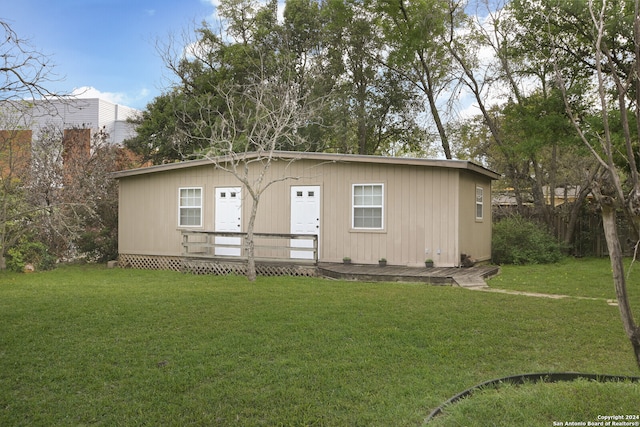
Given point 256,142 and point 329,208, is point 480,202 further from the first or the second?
point 256,142

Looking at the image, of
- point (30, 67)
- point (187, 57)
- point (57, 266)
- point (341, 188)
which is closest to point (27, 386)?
point (30, 67)

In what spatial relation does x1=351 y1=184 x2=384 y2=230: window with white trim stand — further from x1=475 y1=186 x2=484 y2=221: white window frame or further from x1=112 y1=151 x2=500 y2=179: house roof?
x1=475 y1=186 x2=484 y2=221: white window frame

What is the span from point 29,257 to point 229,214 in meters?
5.73

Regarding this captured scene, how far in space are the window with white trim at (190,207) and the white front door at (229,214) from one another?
2.08ft

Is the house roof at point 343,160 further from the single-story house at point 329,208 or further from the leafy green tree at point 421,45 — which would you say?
the leafy green tree at point 421,45

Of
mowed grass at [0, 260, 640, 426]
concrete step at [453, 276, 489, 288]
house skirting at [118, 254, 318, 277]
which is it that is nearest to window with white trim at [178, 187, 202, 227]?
house skirting at [118, 254, 318, 277]

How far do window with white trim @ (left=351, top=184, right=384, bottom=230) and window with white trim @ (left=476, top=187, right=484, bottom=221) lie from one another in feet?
9.37

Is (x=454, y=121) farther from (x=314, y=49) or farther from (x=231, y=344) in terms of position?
(x=231, y=344)

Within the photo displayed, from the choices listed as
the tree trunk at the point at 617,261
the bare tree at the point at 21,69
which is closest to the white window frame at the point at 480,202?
the tree trunk at the point at 617,261

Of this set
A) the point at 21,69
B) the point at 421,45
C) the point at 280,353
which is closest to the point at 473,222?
the point at 280,353

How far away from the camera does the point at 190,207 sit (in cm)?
1397

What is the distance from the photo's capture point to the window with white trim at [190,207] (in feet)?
45.5

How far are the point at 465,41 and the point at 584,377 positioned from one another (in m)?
18.3

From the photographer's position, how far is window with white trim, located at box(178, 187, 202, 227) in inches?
546
